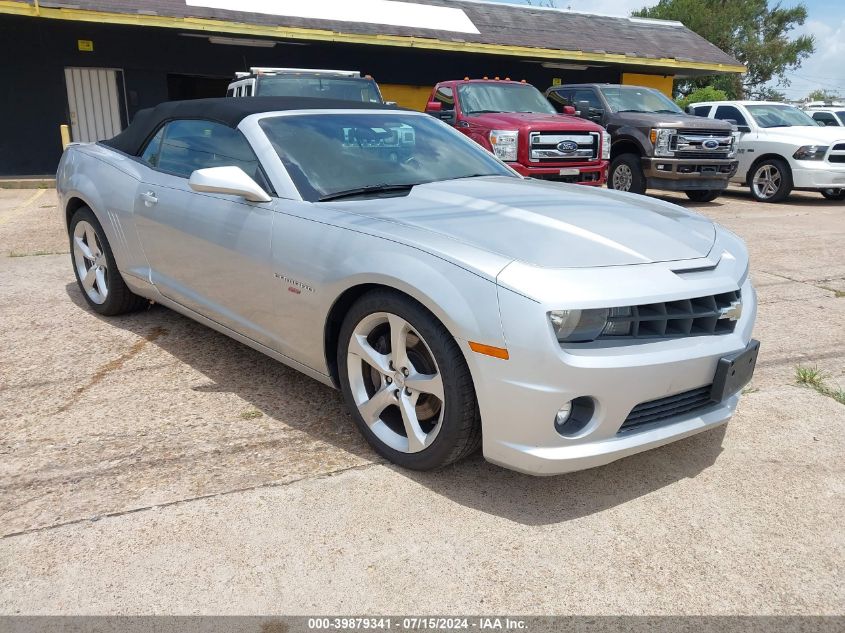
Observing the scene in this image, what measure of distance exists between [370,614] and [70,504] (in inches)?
52.4

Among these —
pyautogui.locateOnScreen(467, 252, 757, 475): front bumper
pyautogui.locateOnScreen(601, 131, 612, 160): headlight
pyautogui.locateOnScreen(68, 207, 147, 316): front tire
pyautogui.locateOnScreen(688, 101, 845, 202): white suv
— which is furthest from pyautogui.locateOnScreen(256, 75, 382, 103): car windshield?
pyautogui.locateOnScreen(467, 252, 757, 475): front bumper

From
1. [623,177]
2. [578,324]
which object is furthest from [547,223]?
[623,177]

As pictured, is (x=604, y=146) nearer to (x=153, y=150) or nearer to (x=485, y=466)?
(x=153, y=150)

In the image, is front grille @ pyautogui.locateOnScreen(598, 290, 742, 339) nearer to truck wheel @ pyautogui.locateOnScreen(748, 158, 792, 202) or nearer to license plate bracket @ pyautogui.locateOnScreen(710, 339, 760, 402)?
license plate bracket @ pyautogui.locateOnScreen(710, 339, 760, 402)

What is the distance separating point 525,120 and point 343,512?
815 cm

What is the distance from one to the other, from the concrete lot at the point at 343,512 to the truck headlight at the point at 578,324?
2.28 feet

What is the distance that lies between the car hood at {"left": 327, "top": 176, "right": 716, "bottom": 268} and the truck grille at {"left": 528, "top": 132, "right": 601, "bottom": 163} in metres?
6.10

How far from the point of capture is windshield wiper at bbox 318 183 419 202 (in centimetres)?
340

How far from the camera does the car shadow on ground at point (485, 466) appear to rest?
9.23 ft

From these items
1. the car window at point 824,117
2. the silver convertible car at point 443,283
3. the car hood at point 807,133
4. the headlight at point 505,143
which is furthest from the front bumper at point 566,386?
the car window at point 824,117

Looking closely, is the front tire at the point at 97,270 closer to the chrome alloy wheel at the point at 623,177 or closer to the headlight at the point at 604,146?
the headlight at the point at 604,146

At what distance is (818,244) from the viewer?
332 inches

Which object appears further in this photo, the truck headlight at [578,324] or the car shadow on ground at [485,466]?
the car shadow on ground at [485,466]

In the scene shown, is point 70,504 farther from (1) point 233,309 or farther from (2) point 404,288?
(2) point 404,288
